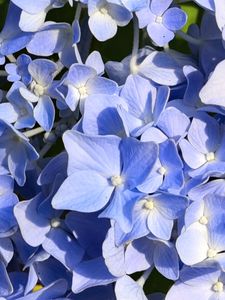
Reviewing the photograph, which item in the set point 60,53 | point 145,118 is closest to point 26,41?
point 60,53

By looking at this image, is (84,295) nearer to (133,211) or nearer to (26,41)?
(133,211)

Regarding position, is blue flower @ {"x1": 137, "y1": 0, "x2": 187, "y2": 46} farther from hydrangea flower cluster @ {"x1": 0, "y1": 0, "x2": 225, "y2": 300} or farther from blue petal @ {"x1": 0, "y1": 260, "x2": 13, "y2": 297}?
blue petal @ {"x1": 0, "y1": 260, "x2": 13, "y2": 297}

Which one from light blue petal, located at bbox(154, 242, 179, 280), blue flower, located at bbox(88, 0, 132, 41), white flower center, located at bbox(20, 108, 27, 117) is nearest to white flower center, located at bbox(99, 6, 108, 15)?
blue flower, located at bbox(88, 0, 132, 41)

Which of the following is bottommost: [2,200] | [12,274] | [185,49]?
[12,274]

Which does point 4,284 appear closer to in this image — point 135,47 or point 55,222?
point 55,222

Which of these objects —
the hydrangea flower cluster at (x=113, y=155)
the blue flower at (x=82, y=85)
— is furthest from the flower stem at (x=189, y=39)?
the blue flower at (x=82, y=85)

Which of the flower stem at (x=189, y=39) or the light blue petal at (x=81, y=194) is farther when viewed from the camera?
the flower stem at (x=189, y=39)

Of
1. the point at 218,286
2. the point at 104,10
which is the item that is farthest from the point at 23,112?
the point at 218,286

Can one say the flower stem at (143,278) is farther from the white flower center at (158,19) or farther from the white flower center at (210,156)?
the white flower center at (158,19)

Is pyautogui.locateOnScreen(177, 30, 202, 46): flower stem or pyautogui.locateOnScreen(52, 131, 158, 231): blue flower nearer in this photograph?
pyautogui.locateOnScreen(52, 131, 158, 231): blue flower
